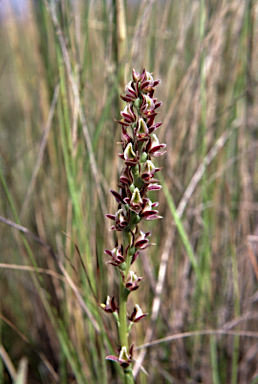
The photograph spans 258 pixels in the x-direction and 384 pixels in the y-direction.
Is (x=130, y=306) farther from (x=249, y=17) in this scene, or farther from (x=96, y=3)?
(x=96, y=3)

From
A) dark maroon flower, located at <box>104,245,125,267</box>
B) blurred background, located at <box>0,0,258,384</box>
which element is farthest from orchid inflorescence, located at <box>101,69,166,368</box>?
blurred background, located at <box>0,0,258,384</box>

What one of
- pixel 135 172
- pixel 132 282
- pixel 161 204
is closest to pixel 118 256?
pixel 132 282

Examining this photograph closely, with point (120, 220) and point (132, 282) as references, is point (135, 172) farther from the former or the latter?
point (132, 282)

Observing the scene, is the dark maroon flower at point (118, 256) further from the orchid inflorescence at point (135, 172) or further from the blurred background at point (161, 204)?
the blurred background at point (161, 204)

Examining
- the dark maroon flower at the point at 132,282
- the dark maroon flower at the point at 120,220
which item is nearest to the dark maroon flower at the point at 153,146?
the dark maroon flower at the point at 120,220

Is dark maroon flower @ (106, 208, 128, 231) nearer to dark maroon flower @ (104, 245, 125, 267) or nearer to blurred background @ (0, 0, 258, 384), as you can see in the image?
dark maroon flower @ (104, 245, 125, 267)
